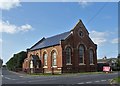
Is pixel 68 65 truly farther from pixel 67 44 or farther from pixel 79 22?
pixel 79 22

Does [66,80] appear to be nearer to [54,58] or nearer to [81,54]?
[54,58]

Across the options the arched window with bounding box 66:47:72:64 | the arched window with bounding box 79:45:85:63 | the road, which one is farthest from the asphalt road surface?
the arched window with bounding box 79:45:85:63

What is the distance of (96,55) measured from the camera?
59.4 metres

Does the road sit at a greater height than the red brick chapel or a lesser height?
lesser

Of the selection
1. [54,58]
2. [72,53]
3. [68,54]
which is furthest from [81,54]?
[54,58]

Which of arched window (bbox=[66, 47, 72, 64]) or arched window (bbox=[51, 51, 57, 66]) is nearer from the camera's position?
arched window (bbox=[66, 47, 72, 64])

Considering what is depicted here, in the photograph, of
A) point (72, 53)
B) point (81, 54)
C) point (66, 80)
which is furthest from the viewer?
point (81, 54)

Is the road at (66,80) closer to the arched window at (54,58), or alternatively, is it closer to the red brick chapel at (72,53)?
the red brick chapel at (72,53)

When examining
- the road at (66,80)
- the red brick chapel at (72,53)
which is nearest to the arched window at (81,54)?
the red brick chapel at (72,53)

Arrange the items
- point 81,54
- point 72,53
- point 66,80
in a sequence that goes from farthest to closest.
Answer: point 81,54
point 72,53
point 66,80

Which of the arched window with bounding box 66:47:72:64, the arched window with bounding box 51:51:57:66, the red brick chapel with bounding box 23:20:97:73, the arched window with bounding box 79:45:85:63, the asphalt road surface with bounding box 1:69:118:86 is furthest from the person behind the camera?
the arched window with bounding box 79:45:85:63

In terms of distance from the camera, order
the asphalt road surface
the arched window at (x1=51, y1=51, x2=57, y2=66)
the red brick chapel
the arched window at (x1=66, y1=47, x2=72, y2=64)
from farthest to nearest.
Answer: the arched window at (x1=51, y1=51, x2=57, y2=66), the arched window at (x1=66, y1=47, x2=72, y2=64), the red brick chapel, the asphalt road surface

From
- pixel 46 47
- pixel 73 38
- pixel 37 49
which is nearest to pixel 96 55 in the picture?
pixel 73 38

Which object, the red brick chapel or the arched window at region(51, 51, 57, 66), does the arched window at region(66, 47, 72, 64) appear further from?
the arched window at region(51, 51, 57, 66)
